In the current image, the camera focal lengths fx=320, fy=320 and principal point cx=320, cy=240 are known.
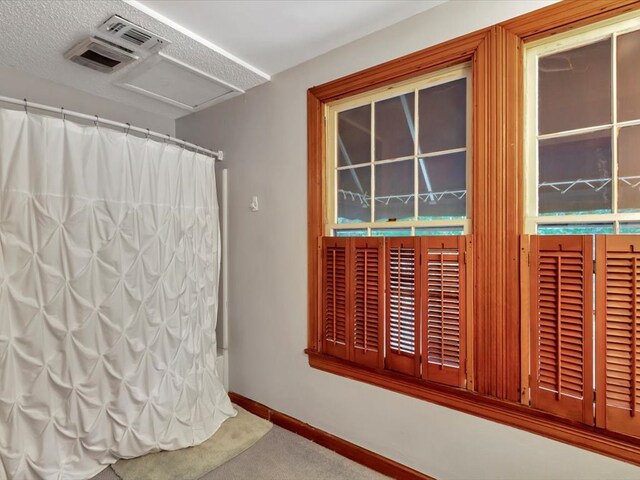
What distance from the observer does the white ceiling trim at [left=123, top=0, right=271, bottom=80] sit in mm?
1485

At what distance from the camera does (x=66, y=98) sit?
220cm

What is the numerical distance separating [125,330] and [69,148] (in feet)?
3.29

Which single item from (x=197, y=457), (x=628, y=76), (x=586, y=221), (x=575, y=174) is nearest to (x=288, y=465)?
(x=197, y=457)

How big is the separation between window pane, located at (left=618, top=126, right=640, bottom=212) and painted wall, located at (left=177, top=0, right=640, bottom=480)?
620 millimetres

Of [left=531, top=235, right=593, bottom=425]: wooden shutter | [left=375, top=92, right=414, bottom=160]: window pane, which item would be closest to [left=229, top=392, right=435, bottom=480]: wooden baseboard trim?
[left=531, top=235, right=593, bottom=425]: wooden shutter

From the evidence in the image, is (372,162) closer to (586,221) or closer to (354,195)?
(354,195)

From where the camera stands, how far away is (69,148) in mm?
1637

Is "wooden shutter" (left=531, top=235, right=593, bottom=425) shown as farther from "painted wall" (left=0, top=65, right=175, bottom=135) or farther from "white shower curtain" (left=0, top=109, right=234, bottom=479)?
"painted wall" (left=0, top=65, right=175, bottom=135)

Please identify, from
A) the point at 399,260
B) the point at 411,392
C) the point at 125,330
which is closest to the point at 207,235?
the point at 125,330

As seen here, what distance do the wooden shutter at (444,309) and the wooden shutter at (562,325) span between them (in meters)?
0.27

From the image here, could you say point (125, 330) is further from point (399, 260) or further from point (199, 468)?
point (399, 260)

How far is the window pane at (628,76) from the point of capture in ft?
3.87

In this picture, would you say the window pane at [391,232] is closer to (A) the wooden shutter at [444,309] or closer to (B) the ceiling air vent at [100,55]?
(A) the wooden shutter at [444,309]

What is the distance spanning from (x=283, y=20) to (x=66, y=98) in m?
1.66
